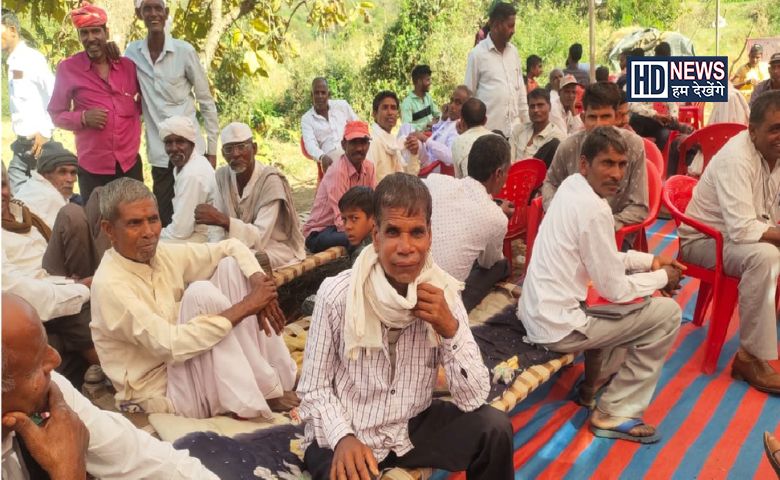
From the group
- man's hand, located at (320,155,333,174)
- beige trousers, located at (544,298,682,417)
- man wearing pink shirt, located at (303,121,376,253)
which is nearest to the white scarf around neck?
beige trousers, located at (544,298,682,417)

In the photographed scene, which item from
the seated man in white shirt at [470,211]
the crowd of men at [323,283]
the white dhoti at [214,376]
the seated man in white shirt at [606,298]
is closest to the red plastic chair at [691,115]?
the crowd of men at [323,283]

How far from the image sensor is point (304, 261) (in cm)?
447

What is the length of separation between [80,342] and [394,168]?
140 inches

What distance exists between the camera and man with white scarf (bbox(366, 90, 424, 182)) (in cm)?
607

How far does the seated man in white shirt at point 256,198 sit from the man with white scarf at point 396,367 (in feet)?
6.78

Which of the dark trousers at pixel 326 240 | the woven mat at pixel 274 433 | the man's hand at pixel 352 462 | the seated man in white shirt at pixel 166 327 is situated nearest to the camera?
the man's hand at pixel 352 462

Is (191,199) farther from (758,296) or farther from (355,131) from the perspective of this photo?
(758,296)

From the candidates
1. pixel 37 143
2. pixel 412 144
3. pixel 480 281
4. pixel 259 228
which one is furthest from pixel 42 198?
pixel 412 144

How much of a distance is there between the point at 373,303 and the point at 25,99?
472cm

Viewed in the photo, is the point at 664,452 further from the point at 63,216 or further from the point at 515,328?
the point at 63,216

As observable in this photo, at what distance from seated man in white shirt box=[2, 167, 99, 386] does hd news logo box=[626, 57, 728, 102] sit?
18.5 ft

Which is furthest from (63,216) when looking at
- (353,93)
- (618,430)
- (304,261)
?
(353,93)

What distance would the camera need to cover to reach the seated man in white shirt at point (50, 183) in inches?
164

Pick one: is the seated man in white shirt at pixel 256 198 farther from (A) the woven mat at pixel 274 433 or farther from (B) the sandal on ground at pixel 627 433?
(B) the sandal on ground at pixel 627 433
